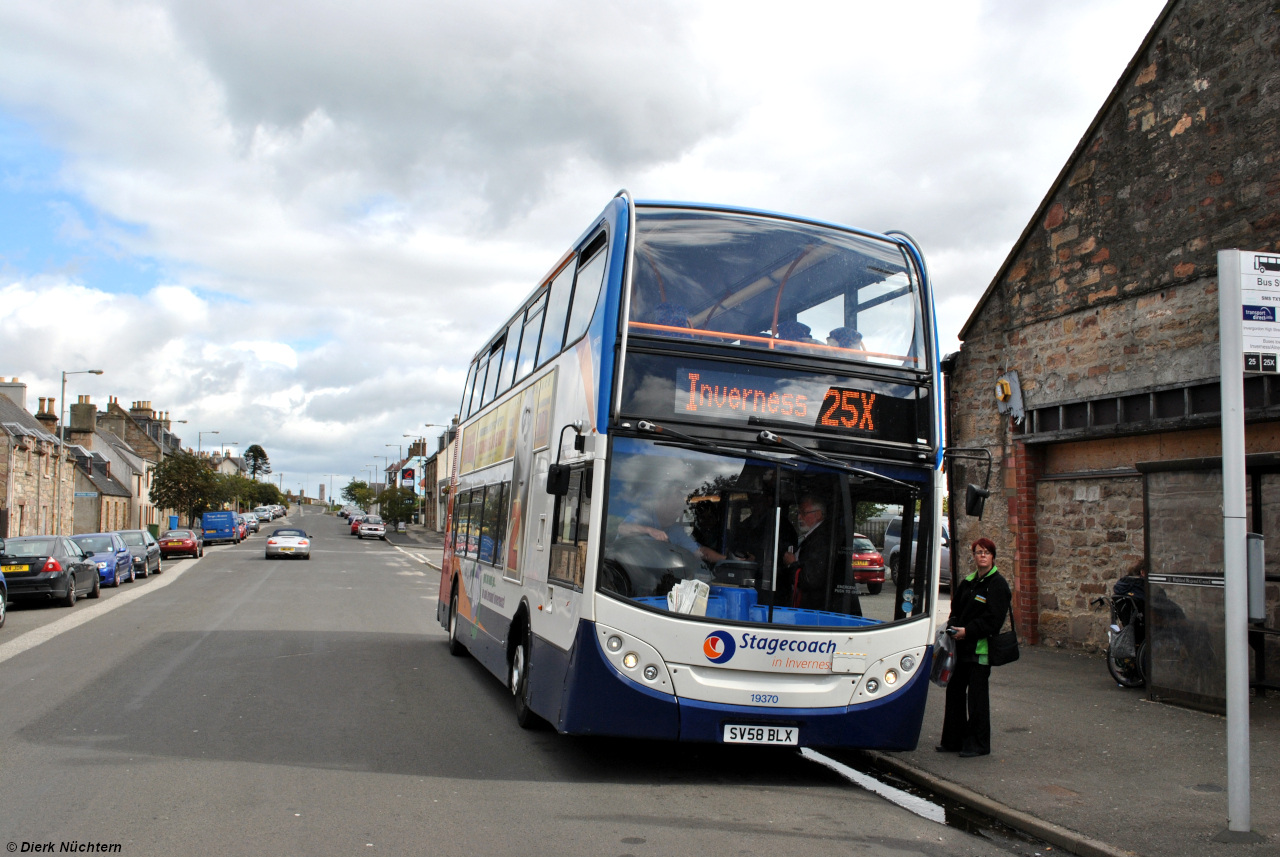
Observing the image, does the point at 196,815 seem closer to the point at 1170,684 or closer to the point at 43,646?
the point at 1170,684

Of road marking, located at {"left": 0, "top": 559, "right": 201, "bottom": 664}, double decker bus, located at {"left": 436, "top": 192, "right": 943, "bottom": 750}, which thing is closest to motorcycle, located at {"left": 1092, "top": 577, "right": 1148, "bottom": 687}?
double decker bus, located at {"left": 436, "top": 192, "right": 943, "bottom": 750}

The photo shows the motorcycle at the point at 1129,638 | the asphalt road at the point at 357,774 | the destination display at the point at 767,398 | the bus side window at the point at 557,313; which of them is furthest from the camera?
the motorcycle at the point at 1129,638

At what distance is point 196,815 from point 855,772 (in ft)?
15.1

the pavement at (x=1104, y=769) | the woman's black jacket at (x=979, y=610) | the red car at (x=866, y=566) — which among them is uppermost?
the red car at (x=866, y=566)

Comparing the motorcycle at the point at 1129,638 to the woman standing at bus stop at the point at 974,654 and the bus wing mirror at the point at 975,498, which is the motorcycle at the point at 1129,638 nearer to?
the woman standing at bus stop at the point at 974,654

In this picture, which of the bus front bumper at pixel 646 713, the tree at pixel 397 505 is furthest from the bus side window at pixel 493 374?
the tree at pixel 397 505

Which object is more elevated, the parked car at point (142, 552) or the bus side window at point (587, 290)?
the bus side window at point (587, 290)

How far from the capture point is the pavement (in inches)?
229

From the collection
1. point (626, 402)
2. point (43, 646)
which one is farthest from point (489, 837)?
point (43, 646)

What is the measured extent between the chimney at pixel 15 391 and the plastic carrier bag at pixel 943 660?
56.8m

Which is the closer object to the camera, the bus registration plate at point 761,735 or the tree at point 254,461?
the bus registration plate at point 761,735

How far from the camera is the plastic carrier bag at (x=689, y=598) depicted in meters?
6.85

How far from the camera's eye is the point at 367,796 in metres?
6.34

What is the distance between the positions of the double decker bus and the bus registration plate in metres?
0.01
